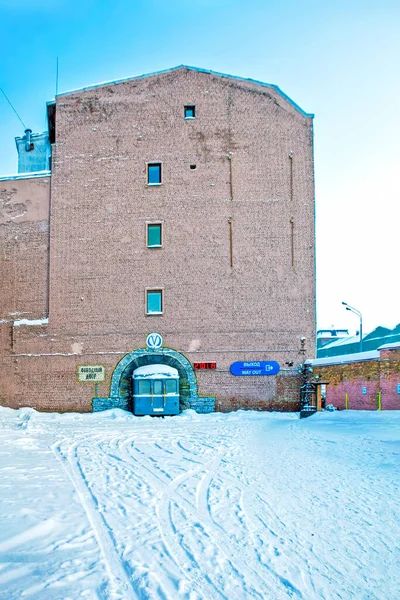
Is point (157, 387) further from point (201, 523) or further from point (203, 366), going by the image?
point (201, 523)

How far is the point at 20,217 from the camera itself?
83.0ft

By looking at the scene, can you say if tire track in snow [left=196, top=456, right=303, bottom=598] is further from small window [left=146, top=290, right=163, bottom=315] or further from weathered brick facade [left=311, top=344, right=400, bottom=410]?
small window [left=146, top=290, right=163, bottom=315]

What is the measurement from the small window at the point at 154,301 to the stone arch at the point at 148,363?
5.86 ft

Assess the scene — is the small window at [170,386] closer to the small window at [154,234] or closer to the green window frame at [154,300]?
the green window frame at [154,300]

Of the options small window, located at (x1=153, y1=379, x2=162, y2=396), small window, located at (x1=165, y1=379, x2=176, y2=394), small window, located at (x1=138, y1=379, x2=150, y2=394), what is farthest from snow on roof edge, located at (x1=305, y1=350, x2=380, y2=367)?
small window, located at (x1=138, y1=379, x2=150, y2=394)

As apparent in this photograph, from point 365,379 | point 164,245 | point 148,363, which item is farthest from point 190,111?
point 365,379

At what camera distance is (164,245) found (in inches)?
953

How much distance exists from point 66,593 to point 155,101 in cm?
2439

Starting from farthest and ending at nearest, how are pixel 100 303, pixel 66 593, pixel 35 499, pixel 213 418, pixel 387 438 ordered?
pixel 100 303
pixel 213 418
pixel 387 438
pixel 35 499
pixel 66 593

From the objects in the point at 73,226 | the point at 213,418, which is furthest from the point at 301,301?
the point at 73,226

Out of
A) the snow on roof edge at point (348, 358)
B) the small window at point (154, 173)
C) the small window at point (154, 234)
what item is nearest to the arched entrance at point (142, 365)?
the small window at point (154, 234)

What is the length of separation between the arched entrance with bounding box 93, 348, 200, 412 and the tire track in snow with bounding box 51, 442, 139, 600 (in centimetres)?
1520

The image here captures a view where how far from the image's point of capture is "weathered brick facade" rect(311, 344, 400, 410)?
61.6 feet

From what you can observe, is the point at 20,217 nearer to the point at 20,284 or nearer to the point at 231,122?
the point at 20,284
